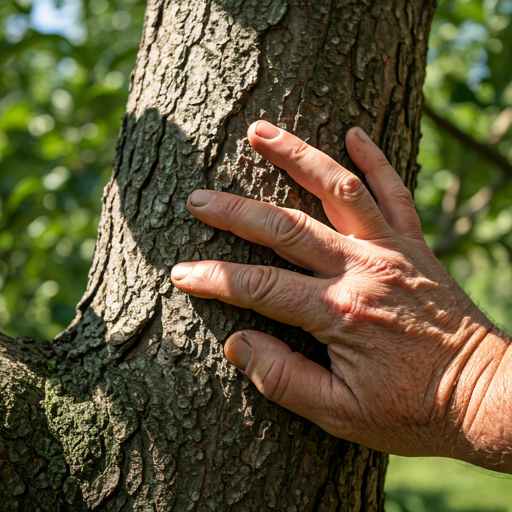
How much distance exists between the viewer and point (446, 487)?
26.1ft

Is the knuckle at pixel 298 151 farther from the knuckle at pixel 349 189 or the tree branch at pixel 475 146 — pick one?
the tree branch at pixel 475 146

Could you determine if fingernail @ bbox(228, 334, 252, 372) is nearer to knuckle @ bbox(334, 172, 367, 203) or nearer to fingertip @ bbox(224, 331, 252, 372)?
fingertip @ bbox(224, 331, 252, 372)

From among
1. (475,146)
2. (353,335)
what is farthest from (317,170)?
(475,146)

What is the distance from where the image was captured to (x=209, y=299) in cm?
137

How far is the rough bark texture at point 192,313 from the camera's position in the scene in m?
1.27

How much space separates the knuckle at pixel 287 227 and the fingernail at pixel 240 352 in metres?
0.31

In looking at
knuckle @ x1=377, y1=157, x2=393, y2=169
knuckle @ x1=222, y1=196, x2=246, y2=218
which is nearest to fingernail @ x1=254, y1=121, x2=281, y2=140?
knuckle @ x1=222, y1=196, x2=246, y2=218

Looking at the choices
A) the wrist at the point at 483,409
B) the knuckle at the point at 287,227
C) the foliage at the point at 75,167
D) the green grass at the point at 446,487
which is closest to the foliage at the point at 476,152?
the foliage at the point at 75,167

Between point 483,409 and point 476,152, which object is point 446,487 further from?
point 483,409

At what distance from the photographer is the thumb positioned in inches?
50.6

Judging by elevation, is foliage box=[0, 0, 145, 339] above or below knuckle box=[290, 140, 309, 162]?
above

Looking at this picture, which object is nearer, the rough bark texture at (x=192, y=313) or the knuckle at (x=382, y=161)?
the rough bark texture at (x=192, y=313)

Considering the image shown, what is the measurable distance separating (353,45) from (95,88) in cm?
258

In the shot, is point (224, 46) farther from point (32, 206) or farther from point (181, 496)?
point (32, 206)
